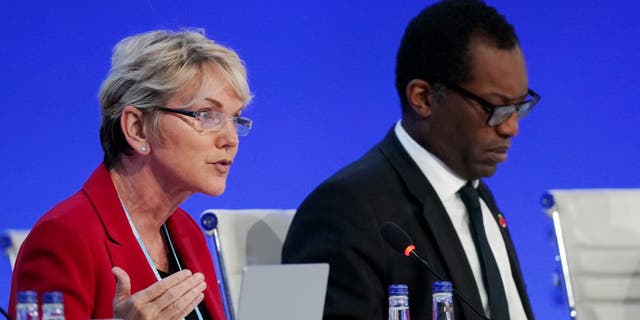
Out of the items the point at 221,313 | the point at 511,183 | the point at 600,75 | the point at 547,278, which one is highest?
the point at 600,75

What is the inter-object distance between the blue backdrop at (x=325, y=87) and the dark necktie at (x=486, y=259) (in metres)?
1.37

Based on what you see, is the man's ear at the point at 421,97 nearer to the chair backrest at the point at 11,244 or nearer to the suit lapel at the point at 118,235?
the suit lapel at the point at 118,235

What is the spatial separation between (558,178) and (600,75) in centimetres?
43

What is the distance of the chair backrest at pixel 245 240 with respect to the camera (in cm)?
276

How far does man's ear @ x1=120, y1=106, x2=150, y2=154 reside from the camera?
2.46 m

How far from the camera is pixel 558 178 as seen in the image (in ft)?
14.4

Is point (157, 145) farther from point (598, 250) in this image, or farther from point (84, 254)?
point (598, 250)

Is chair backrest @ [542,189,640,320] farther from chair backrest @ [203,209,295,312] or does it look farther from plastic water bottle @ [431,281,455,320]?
plastic water bottle @ [431,281,455,320]

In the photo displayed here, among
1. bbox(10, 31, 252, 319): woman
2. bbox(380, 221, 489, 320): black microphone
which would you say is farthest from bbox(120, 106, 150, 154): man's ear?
bbox(380, 221, 489, 320): black microphone

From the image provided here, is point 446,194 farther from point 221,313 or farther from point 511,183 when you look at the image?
point 511,183

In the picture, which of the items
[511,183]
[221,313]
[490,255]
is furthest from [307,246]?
[511,183]

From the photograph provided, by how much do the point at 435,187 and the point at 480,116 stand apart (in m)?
0.20

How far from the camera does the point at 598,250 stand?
3068 mm

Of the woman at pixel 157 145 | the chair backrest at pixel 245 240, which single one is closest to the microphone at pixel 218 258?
the chair backrest at pixel 245 240
